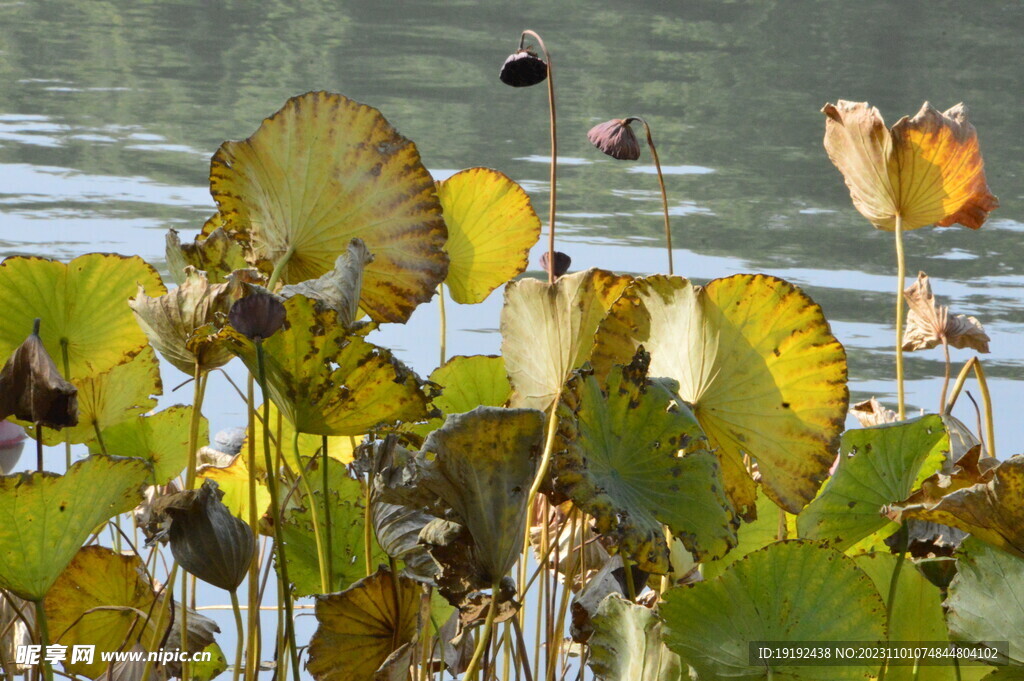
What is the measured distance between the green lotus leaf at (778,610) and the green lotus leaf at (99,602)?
238mm

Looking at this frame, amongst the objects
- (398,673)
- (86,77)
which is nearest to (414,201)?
(398,673)

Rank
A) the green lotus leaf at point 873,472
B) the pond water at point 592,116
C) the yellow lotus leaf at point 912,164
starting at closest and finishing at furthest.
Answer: the green lotus leaf at point 873,472 → the yellow lotus leaf at point 912,164 → the pond water at point 592,116

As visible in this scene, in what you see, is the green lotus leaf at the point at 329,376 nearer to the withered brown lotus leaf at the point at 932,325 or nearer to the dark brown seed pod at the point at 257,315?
the dark brown seed pod at the point at 257,315

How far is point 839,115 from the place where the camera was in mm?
546

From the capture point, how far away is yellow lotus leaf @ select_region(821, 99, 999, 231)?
532 mm

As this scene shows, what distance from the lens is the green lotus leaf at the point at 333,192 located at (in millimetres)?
440

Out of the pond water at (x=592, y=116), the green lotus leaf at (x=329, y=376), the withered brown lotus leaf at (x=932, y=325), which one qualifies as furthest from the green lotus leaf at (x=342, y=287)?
the pond water at (x=592, y=116)

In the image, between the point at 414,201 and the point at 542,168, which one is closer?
the point at 414,201

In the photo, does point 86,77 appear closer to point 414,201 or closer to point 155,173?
point 155,173

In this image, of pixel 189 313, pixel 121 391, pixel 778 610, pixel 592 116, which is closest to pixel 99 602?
pixel 121 391

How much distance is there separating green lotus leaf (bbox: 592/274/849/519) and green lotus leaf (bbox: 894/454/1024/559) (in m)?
0.06

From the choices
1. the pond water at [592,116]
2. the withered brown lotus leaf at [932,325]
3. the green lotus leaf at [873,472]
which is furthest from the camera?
the pond water at [592,116]

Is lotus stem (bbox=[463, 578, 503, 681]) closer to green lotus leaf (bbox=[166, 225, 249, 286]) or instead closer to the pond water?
green lotus leaf (bbox=[166, 225, 249, 286])

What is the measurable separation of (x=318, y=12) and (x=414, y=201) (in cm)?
494
